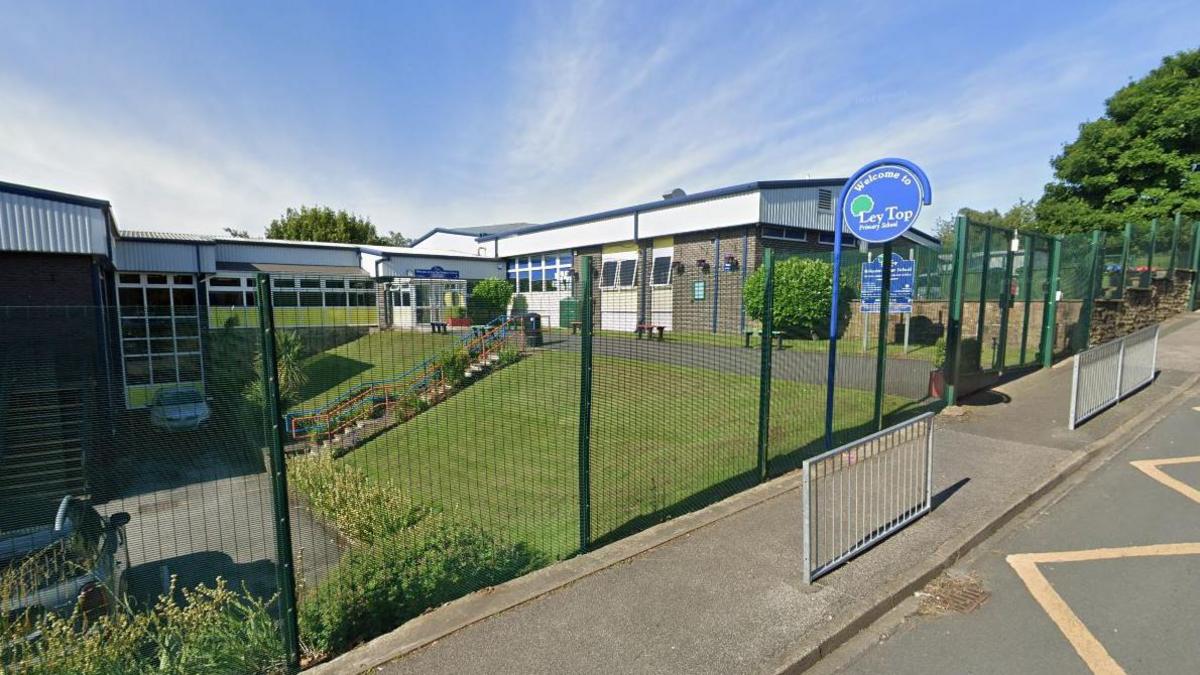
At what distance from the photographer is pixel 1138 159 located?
21.6 m

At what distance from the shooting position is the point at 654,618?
122 inches

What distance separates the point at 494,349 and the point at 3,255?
13892mm

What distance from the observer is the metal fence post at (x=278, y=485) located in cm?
285

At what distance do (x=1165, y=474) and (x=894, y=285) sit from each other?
5.94 metres

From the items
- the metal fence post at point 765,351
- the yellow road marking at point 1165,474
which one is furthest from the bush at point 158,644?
the yellow road marking at point 1165,474

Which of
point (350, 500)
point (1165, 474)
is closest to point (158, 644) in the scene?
point (350, 500)

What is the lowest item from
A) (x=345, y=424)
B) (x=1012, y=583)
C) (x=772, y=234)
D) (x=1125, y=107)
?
(x=1012, y=583)

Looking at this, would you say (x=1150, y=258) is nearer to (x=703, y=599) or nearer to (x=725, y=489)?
(x=725, y=489)

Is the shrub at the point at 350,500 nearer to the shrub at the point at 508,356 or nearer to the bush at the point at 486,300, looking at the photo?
the shrub at the point at 508,356

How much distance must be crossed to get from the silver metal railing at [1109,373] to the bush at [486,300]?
7.33 meters

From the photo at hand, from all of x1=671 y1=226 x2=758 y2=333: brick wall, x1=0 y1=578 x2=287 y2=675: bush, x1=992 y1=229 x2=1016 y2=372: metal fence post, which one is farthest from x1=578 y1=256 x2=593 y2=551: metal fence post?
x1=992 y1=229 x2=1016 y2=372: metal fence post

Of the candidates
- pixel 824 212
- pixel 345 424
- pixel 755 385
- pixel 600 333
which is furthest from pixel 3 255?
pixel 824 212

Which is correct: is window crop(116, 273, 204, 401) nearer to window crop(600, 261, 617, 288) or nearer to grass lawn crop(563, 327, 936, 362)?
grass lawn crop(563, 327, 936, 362)

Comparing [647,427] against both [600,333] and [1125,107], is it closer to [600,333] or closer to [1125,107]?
[600,333]
